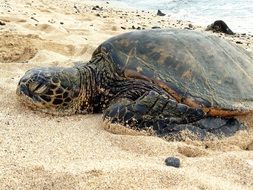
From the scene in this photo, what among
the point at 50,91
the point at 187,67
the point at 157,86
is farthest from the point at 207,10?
the point at 50,91

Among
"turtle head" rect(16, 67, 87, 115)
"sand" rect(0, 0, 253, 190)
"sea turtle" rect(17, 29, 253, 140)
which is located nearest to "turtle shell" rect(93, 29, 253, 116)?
"sea turtle" rect(17, 29, 253, 140)

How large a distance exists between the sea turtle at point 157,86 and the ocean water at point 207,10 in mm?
4936

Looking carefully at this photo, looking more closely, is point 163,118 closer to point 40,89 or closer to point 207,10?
point 40,89

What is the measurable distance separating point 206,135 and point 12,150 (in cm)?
126

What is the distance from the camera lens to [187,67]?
10.5 feet

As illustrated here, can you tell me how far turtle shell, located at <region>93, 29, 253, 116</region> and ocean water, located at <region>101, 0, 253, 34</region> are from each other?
4832mm

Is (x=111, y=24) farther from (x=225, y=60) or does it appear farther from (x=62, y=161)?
(x=62, y=161)

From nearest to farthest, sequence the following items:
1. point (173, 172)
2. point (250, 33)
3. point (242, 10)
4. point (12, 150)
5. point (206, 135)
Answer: point (173, 172) → point (12, 150) → point (206, 135) → point (250, 33) → point (242, 10)

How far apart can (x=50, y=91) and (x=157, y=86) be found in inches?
30.8

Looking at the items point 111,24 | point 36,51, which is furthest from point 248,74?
point 111,24

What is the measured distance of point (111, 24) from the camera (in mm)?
7168

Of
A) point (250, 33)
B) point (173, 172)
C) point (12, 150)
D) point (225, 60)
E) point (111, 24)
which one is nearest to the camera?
point (173, 172)

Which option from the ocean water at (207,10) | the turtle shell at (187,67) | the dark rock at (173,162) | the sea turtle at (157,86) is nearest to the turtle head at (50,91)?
the sea turtle at (157,86)

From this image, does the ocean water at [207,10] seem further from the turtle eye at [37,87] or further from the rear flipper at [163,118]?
the turtle eye at [37,87]
